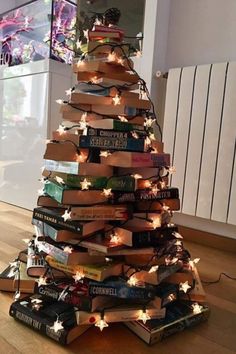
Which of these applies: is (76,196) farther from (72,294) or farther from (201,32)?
(201,32)

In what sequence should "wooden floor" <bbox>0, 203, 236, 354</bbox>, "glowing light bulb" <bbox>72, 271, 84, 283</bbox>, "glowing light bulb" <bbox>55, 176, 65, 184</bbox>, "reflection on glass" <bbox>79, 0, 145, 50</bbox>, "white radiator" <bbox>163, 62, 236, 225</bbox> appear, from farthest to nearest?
"reflection on glass" <bbox>79, 0, 145, 50</bbox> < "white radiator" <bbox>163, 62, 236, 225</bbox> < "glowing light bulb" <bbox>55, 176, 65, 184</bbox> < "glowing light bulb" <bbox>72, 271, 84, 283</bbox> < "wooden floor" <bbox>0, 203, 236, 354</bbox>

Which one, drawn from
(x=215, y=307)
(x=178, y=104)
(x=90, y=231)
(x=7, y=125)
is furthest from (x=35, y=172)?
(x=215, y=307)

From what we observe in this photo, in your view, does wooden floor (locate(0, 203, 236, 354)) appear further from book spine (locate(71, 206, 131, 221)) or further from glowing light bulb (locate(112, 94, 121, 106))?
glowing light bulb (locate(112, 94, 121, 106))

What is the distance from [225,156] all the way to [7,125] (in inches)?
75.0

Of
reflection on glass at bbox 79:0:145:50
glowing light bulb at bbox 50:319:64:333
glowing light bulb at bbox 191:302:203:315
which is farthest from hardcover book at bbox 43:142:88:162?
reflection on glass at bbox 79:0:145:50

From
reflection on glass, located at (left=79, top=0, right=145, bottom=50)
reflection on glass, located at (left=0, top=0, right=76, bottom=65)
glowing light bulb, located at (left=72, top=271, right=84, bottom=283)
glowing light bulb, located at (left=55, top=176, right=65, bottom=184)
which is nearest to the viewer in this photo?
glowing light bulb, located at (left=72, top=271, right=84, bottom=283)

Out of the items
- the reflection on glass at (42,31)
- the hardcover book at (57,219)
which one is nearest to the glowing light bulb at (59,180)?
the hardcover book at (57,219)

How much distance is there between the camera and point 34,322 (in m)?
0.97

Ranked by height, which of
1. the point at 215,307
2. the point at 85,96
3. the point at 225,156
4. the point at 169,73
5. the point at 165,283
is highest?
the point at 169,73

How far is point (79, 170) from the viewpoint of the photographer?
105 cm

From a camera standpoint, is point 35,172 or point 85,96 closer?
point 85,96

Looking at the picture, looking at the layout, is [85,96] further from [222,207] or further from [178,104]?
[222,207]

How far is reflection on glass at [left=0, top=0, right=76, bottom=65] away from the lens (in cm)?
244

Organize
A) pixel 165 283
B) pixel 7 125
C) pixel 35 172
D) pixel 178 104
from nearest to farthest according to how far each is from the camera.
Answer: pixel 165 283, pixel 178 104, pixel 35 172, pixel 7 125
